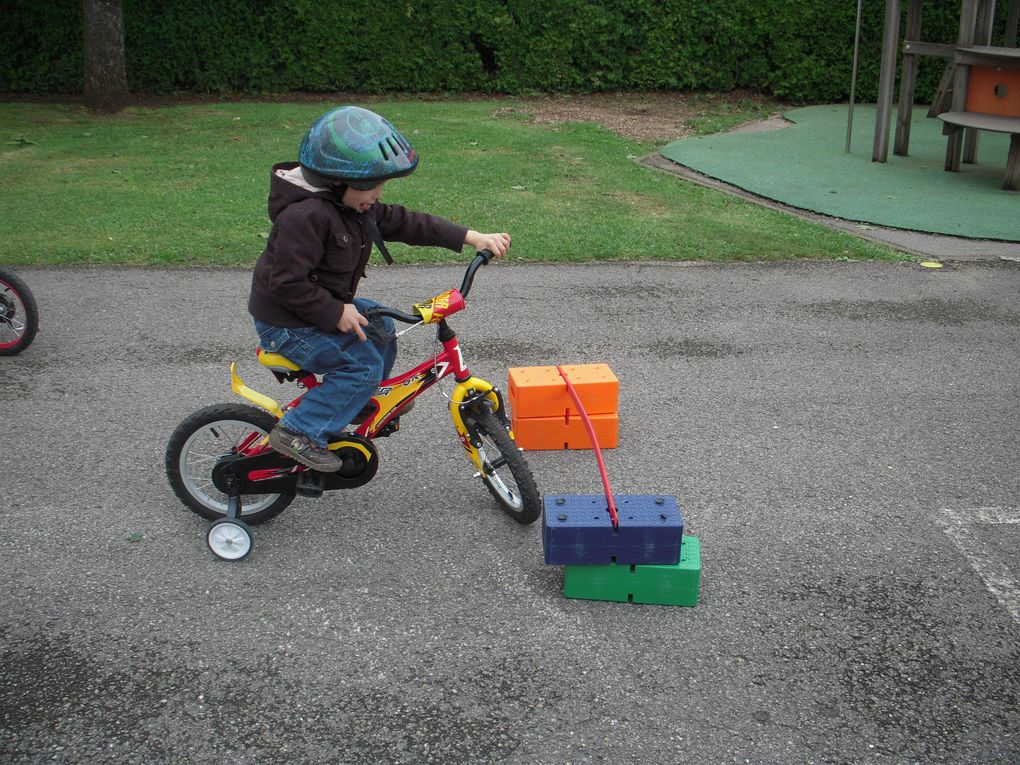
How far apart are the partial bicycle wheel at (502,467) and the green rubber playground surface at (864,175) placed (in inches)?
261

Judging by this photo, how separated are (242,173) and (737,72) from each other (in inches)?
383

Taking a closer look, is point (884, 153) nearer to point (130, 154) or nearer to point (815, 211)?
point (815, 211)

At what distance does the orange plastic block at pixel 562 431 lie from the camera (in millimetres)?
5020

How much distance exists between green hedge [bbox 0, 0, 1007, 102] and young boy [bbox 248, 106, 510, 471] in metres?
13.8

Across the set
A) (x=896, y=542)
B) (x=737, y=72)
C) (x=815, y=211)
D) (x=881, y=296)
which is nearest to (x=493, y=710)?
(x=896, y=542)

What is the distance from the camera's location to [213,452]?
13.9ft

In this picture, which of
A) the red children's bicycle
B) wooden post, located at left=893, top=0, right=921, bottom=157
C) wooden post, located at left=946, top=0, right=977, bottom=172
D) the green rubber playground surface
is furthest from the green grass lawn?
the red children's bicycle

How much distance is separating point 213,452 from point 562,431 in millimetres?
1784

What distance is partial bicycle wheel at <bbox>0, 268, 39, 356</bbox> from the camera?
6.09 meters

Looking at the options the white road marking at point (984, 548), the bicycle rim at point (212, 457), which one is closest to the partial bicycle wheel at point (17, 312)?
the bicycle rim at point (212, 457)

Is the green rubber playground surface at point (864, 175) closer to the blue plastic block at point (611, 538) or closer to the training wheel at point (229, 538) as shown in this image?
the blue plastic block at point (611, 538)

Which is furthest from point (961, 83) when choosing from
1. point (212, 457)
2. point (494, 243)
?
point (212, 457)

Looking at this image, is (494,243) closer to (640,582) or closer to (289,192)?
(289,192)

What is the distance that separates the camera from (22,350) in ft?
20.4
